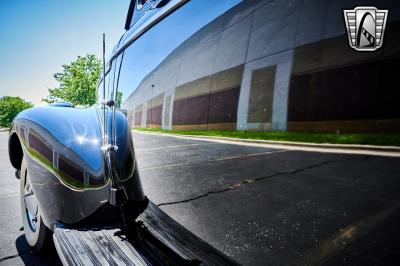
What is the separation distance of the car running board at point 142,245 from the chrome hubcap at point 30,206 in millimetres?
870

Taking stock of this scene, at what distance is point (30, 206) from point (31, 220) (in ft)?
0.54

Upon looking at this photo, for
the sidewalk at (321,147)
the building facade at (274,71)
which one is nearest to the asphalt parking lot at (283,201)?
the sidewalk at (321,147)

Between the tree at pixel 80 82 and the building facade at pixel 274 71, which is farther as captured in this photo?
the tree at pixel 80 82

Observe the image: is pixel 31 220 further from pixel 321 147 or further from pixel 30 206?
pixel 321 147

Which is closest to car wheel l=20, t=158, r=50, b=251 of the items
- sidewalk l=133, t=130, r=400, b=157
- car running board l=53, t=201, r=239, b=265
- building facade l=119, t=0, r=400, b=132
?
car running board l=53, t=201, r=239, b=265

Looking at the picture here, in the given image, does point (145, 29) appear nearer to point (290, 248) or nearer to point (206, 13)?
point (206, 13)

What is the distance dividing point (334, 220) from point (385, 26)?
51 cm

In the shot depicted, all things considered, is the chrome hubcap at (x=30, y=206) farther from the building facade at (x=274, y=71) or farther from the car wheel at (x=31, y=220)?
the building facade at (x=274, y=71)

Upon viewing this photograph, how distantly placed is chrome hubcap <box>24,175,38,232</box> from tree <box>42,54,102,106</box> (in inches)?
32.9

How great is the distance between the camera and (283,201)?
0.85 m

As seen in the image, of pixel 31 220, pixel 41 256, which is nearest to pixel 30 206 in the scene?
pixel 31 220

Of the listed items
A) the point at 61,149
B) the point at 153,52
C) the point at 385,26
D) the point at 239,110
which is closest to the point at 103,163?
the point at 61,149

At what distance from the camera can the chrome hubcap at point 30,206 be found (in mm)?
2160

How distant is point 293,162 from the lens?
2.81 feet
